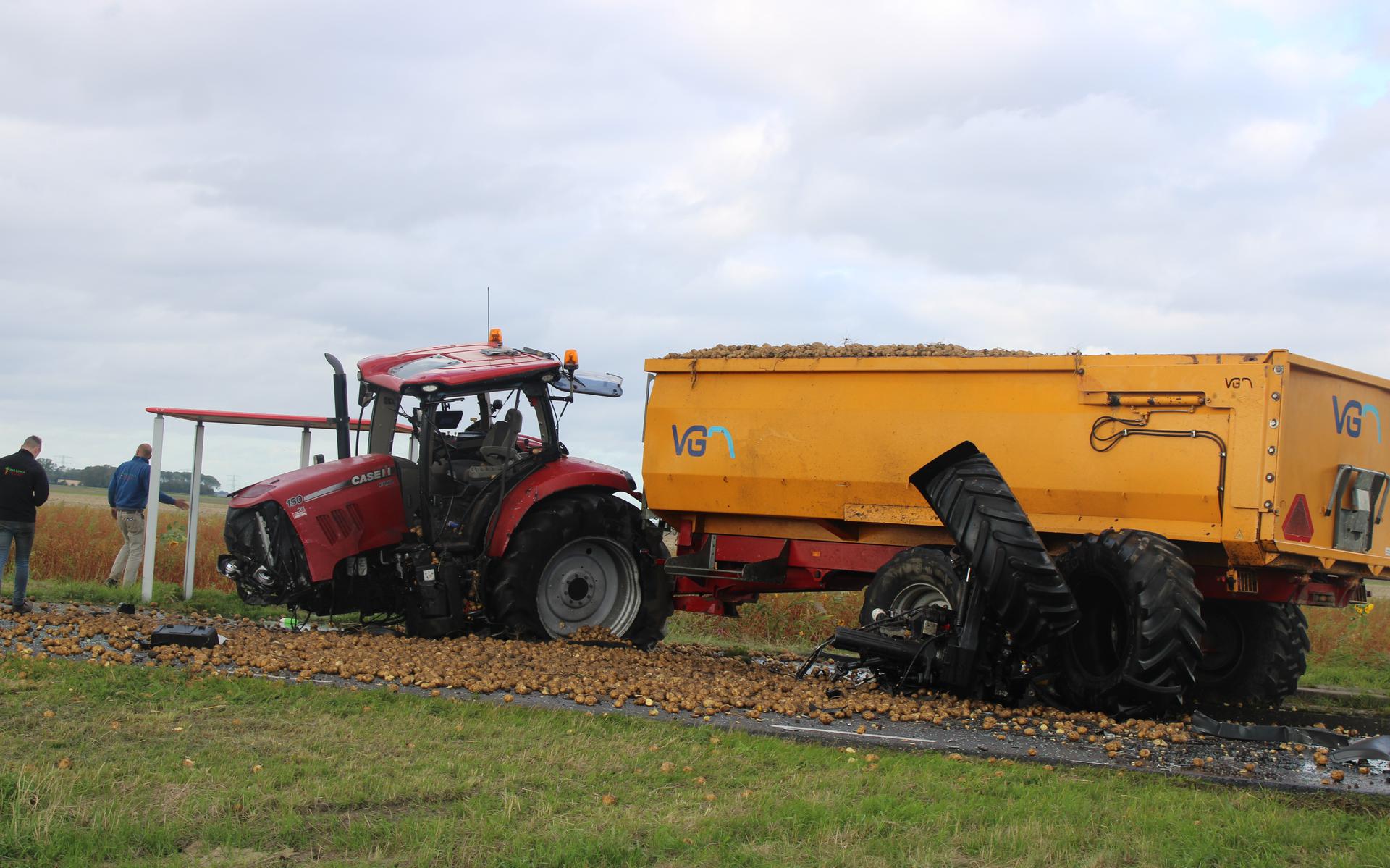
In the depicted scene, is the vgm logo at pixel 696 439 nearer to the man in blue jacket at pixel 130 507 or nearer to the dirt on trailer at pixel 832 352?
the dirt on trailer at pixel 832 352

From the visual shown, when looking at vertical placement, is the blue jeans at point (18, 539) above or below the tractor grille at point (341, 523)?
below

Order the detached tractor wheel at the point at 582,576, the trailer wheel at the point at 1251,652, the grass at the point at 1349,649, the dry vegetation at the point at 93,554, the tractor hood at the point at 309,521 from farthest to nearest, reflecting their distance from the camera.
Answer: the dry vegetation at the point at 93,554 < the grass at the point at 1349,649 < the detached tractor wheel at the point at 582,576 < the tractor hood at the point at 309,521 < the trailer wheel at the point at 1251,652

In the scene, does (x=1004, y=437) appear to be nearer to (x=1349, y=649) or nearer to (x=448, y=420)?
(x=448, y=420)

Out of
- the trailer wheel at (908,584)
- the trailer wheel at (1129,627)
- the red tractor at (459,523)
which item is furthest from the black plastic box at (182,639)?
the trailer wheel at (1129,627)

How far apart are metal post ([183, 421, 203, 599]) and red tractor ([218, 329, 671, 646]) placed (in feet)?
9.81

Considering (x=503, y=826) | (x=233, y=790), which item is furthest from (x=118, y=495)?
(x=503, y=826)

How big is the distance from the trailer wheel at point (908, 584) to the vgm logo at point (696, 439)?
1.92m

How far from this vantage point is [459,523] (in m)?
10.1

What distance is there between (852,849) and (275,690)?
3796 mm

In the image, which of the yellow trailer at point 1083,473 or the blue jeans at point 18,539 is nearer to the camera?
the yellow trailer at point 1083,473

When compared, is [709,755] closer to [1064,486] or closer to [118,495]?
[1064,486]

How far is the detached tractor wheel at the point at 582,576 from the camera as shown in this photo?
9719mm

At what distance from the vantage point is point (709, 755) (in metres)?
5.80

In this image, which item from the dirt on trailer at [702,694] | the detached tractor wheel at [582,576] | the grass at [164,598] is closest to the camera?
the dirt on trailer at [702,694]
